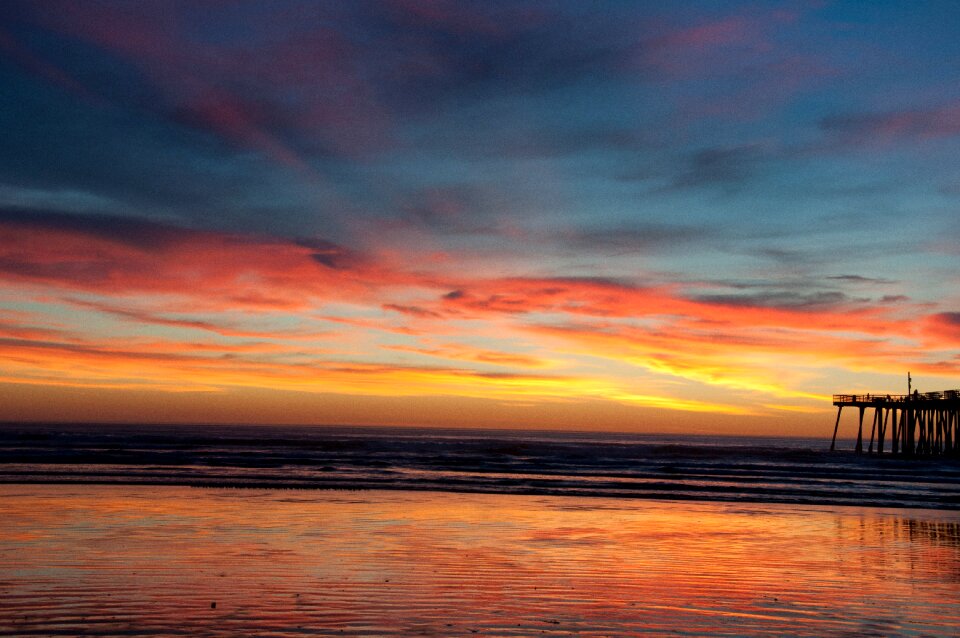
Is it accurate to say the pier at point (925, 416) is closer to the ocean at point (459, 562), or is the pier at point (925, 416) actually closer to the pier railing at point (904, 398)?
the pier railing at point (904, 398)

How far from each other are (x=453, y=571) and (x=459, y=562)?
0.93 meters

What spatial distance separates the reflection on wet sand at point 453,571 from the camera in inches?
424

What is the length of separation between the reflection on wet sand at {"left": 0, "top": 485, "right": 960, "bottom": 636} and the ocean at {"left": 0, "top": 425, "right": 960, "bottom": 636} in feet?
0.19

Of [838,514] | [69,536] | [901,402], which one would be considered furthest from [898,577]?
[901,402]

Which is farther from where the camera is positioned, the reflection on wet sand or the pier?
the pier

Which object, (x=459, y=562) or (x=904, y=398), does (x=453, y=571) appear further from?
(x=904, y=398)

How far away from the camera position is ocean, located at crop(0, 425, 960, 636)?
10.8 m

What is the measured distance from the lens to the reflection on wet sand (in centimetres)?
1077

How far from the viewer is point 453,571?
14297 millimetres

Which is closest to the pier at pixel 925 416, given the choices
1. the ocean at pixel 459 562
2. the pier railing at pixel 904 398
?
the pier railing at pixel 904 398

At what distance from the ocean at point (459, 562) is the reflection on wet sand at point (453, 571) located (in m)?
0.06

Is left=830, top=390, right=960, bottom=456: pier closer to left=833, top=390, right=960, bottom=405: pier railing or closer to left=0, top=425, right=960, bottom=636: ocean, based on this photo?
left=833, top=390, right=960, bottom=405: pier railing

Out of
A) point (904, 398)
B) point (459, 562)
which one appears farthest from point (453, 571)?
point (904, 398)

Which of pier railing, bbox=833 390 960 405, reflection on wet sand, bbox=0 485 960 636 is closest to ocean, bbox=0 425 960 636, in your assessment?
reflection on wet sand, bbox=0 485 960 636
